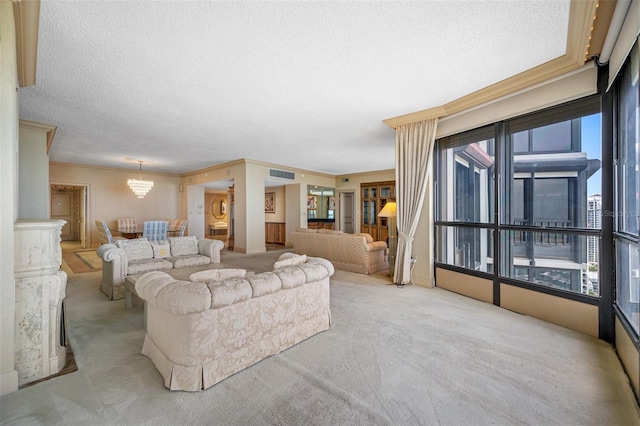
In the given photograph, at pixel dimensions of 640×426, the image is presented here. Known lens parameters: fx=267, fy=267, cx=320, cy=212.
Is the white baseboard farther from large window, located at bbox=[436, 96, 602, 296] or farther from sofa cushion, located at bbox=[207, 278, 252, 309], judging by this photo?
large window, located at bbox=[436, 96, 602, 296]

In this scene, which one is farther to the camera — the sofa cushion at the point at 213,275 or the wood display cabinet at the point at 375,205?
the wood display cabinet at the point at 375,205

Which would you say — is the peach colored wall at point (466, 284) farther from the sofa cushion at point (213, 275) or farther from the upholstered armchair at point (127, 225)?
the upholstered armchair at point (127, 225)

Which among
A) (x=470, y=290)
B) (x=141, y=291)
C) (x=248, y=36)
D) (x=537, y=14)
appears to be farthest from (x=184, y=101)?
(x=470, y=290)

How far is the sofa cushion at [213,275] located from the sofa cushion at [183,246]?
122 inches

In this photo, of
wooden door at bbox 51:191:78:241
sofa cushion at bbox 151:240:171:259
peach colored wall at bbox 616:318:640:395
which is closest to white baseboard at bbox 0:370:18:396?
sofa cushion at bbox 151:240:171:259

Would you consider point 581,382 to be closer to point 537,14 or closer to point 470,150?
point 537,14

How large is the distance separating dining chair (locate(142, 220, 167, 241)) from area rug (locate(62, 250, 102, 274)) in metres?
1.10

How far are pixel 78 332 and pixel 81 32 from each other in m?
2.80

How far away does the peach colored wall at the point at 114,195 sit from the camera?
8230 mm

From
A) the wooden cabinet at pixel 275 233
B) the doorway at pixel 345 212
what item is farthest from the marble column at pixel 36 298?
the doorway at pixel 345 212

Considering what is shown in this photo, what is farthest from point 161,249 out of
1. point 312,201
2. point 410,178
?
point 312,201

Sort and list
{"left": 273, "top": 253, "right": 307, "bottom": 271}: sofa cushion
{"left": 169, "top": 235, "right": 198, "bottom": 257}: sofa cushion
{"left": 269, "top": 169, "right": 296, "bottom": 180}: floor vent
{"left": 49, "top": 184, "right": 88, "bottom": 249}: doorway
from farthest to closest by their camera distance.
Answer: {"left": 49, "top": 184, "right": 88, "bottom": 249}: doorway < {"left": 269, "top": 169, "right": 296, "bottom": 180}: floor vent < {"left": 169, "top": 235, "right": 198, "bottom": 257}: sofa cushion < {"left": 273, "top": 253, "right": 307, "bottom": 271}: sofa cushion

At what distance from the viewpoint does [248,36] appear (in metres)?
2.27

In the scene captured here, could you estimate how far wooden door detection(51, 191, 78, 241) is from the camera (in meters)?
11.0
